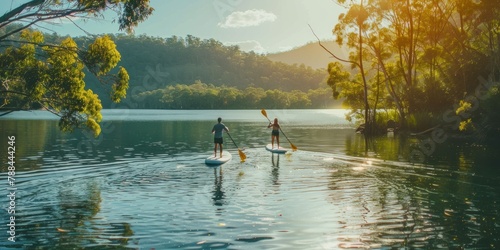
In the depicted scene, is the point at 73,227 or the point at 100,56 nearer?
the point at 73,227

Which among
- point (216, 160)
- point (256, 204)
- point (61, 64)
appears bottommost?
point (256, 204)

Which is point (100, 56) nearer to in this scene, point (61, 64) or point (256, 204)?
point (61, 64)

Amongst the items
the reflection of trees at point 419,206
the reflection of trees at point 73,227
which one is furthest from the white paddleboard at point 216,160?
the reflection of trees at point 73,227

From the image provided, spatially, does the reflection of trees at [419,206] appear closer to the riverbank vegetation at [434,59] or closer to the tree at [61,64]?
the tree at [61,64]

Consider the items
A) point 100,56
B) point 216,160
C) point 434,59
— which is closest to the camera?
point 100,56

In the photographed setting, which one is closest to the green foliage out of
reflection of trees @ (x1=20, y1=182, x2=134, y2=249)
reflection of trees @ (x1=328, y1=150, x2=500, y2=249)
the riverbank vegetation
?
reflection of trees @ (x1=20, y1=182, x2=134, y2=249)

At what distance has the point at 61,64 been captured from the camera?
867 inches

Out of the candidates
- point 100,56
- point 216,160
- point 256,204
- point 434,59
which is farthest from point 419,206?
point 434,59

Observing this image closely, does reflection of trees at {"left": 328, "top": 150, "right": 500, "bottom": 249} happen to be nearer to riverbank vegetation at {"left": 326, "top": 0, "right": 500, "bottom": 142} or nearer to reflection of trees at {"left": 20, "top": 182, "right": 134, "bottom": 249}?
reflection of trees at {"left": 20, "top": 182, "right": 134, "bottom": 249}

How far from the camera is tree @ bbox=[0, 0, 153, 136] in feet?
71.2

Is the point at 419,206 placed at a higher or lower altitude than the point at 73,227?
higher

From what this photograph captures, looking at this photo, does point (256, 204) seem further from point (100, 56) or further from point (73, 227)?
point (100, 56)

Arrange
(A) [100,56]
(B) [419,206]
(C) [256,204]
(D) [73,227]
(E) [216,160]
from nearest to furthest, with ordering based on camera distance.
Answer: (D) [73,227], (B) [419,206], (C) [256,204], (A) [100,56], (E) [216,160]

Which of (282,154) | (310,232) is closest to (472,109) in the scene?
(282,154)
